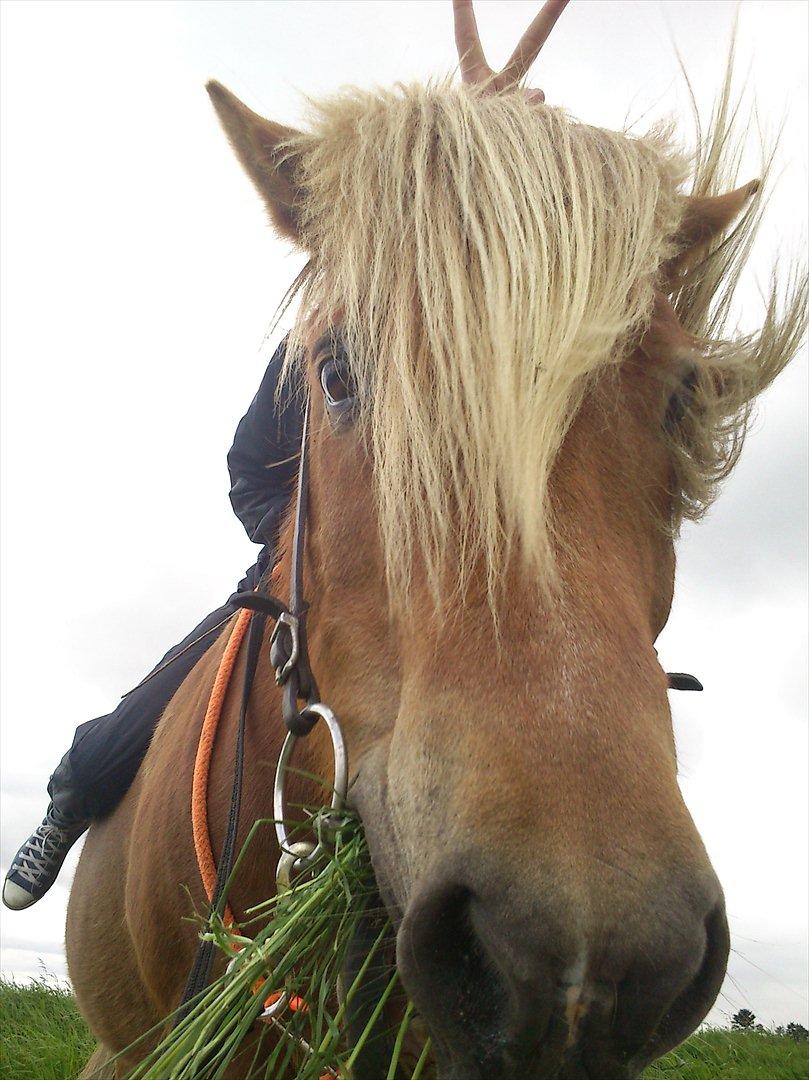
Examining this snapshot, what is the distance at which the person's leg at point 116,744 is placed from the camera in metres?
3.26

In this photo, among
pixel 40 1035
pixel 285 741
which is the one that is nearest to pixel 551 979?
pixel 285 741

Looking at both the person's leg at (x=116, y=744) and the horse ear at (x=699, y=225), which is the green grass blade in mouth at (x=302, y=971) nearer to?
the person's leg at (x=116, y=744)

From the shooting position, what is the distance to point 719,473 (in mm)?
2207

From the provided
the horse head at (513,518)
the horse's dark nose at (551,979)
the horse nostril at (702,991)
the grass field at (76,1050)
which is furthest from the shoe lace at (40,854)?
the horse nostril at (702,991)

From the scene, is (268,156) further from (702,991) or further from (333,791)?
(702,991)

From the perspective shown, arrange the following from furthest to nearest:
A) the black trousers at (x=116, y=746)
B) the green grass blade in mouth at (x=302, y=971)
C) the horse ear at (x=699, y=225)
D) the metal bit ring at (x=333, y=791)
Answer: the black trousers at (x=116, y=746) < the horse ear at (x=699, y=225) < the metal bit ring at (x=333, y=791) < the green grass blade in mouth at (x=302, y=971)

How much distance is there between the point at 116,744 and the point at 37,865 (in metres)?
1.13

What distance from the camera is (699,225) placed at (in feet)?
8.20

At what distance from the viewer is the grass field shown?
4465 mm

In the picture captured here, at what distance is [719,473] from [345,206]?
43.6 inches

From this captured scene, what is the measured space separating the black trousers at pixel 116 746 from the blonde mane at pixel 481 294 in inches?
54.3

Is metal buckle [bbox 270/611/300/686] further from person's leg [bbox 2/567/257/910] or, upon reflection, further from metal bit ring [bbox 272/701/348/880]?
person's leg [bbox 2/567/257/910]

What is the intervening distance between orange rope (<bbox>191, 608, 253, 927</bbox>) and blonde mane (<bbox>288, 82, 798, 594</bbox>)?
904 mm

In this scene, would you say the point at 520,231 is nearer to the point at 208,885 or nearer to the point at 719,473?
the point at 719,473
